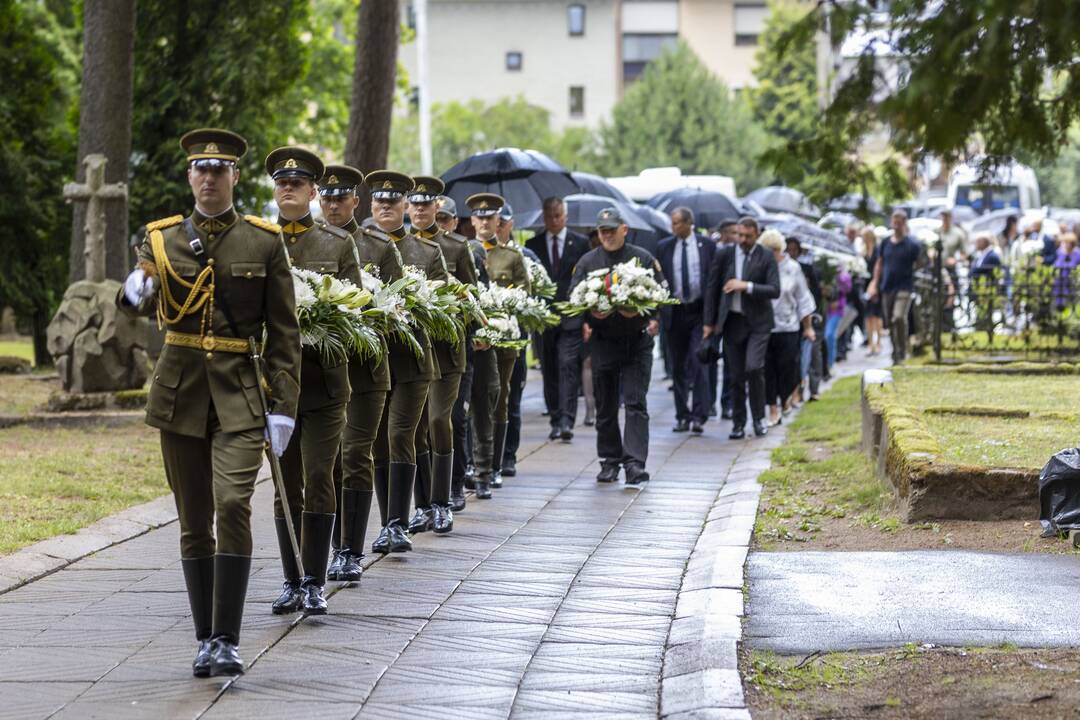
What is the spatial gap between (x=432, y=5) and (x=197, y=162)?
76044 mm

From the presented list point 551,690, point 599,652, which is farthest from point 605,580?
point 551,690

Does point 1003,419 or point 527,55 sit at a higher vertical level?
point 527,55

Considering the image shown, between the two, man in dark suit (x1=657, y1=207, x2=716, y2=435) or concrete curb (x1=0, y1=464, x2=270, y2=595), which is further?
man in dark suit (x1=657, y1=207, x2=716, y2=435)

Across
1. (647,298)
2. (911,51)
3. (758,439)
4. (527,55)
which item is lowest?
(758,439)

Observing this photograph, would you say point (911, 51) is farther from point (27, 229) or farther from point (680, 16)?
point (680, 16)

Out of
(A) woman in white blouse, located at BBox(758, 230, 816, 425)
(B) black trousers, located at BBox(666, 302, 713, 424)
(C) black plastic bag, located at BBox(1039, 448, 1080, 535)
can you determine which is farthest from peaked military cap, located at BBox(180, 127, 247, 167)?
(A) woman in white blouse, located at BBox(758, 230, 816, 425)

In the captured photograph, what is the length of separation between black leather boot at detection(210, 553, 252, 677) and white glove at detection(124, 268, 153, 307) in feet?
3.43

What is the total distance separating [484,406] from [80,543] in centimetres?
325

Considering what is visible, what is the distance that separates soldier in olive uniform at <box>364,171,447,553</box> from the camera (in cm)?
949

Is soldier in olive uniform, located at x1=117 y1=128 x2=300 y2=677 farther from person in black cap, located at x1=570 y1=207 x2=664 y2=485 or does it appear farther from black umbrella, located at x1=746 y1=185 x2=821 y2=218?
black umbrella, located at x1=746 y1=185 x2=821 y2=218

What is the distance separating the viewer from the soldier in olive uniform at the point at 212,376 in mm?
6707

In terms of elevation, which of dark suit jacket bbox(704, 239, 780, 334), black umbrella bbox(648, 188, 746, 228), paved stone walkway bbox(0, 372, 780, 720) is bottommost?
paved stone walkway bbox(0, 372, 780, 720)

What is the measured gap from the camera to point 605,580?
28.7ft

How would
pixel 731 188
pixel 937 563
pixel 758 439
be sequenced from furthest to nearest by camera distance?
pixel 731 188
pixel 758 439
pixel 937 563
